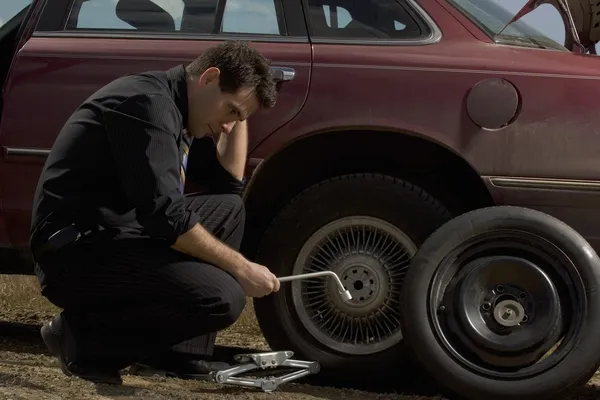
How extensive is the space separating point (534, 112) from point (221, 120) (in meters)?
1.29

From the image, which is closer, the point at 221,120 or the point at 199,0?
the point at 221,120

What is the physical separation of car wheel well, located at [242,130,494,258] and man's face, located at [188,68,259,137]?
2.41 ft

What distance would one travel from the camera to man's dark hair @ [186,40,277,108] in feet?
12.4

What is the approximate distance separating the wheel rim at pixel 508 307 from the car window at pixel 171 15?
126cm

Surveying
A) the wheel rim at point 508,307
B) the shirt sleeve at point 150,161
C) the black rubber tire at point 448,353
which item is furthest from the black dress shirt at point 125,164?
the wheel rim at point 508,307

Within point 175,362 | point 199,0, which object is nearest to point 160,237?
point 175,362

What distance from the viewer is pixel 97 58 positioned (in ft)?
15.5

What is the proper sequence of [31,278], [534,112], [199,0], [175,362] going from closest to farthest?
[175,362] < [534,112] < [199,0] < [31,278]

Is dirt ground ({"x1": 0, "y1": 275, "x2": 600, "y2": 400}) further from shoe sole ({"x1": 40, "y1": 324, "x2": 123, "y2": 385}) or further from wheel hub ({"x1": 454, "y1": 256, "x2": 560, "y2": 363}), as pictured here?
wheel hub ({"x1": 454, "y1": 256, "x2": 560, "y2": 363})

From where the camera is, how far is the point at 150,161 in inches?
143

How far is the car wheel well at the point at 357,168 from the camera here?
468 cm

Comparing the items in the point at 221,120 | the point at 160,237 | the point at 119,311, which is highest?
the point at 221,120

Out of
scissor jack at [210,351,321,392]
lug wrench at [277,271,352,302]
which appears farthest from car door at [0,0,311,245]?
scissor jack at [210,351,321,392]

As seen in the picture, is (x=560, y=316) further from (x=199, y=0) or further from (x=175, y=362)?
(x=199, y=0)
